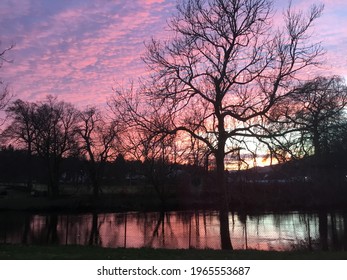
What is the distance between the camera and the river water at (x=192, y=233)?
25564mm

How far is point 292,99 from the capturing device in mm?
19406

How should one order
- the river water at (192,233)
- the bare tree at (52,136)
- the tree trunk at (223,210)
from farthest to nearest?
the bare tree at (52,136) < the river water at (192,233) < the tree trunk at (223,210)

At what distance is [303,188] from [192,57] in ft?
118

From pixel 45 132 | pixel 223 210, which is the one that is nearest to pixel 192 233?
pixel 223 210

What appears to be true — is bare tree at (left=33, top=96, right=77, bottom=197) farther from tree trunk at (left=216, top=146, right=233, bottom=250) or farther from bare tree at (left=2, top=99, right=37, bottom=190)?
tree trunk at (left=216, top=146, right=233, bottom=250)

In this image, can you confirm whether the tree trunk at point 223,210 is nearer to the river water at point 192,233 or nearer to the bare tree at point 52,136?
the river water at point 192,233

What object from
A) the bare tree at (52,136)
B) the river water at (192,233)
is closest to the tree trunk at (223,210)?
the river water at (192,233)

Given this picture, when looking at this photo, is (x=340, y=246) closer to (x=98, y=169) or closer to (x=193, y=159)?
(x=193, y=159)

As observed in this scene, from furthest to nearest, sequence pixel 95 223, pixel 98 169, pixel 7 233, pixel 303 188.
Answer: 1. pixel 98 169
2. pixel 303 188
3. pixel 95 223
4. pixel 7 233

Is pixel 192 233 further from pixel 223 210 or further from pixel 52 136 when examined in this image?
pixel 52 136

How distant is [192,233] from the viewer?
1231 inches

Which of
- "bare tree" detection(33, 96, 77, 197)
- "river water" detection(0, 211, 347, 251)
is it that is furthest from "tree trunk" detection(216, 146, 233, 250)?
"bare tree" detection(33, 96, 77, 197)
